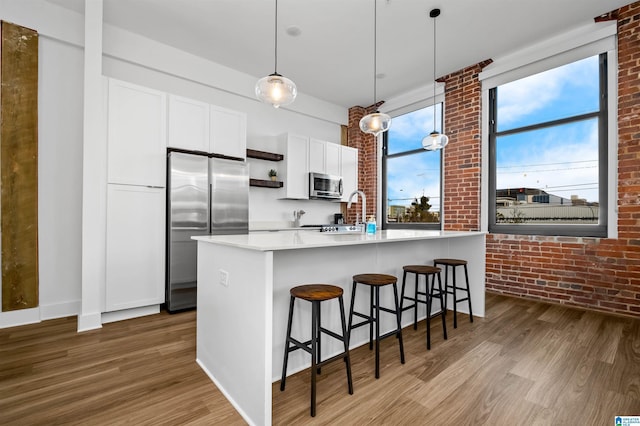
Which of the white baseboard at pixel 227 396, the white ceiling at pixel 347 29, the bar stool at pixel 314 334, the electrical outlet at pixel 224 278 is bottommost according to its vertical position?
the white baseboard at pixel 227 396

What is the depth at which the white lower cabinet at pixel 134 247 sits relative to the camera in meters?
3.11

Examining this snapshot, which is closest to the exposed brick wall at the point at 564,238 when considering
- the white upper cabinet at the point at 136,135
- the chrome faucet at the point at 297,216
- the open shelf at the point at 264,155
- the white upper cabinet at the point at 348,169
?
the white upper cabinet at the point at 348,169

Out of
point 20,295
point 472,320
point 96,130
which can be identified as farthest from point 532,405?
point 20,295

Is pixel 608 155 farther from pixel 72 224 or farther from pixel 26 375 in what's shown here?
pixel 72 224

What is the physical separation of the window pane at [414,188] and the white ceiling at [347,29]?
4.86ft

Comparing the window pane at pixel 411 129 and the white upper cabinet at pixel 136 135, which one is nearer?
the white upper cabinet at pixel 136 135

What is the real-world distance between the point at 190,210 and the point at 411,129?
13.7 ft

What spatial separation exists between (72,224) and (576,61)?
20.4ft

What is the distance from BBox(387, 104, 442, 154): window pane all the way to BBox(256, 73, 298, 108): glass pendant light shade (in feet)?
11.7

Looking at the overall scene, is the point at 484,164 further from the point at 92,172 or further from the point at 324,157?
the point at 92,172

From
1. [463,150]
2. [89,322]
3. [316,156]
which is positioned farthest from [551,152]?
[89,322]

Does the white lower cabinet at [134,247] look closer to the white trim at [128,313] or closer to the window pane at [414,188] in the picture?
the white trim at [128,313]

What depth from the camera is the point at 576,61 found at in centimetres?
361

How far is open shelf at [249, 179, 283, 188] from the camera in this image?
4609mm
